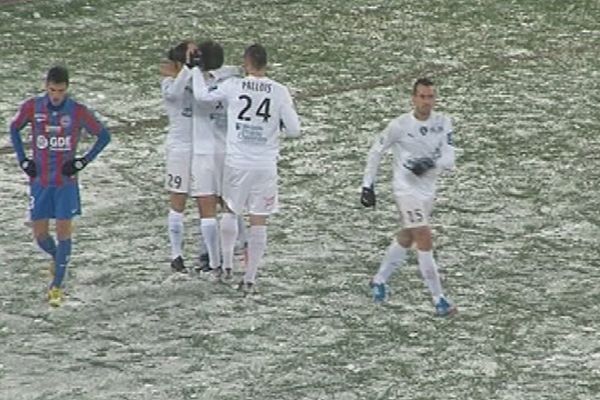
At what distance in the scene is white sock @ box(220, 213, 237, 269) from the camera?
41.6 feet

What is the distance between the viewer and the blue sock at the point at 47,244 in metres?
12.5

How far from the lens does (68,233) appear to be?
12.4m

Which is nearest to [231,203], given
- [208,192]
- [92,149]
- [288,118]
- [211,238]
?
[208,192]

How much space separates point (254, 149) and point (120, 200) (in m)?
3.29

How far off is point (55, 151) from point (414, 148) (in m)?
2.79

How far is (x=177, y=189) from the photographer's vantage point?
42.9 ft

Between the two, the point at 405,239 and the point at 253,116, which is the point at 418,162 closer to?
the point at 405,239

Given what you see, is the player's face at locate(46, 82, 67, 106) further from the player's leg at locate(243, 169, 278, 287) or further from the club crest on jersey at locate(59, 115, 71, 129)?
the player's leg at locate(243, 169, 278, 287)

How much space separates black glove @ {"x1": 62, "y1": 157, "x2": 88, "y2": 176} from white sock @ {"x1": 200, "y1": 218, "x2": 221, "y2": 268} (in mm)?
1284

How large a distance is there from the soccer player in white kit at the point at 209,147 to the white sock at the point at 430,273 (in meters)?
1.82

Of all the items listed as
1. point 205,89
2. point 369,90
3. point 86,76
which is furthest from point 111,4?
point 205,89

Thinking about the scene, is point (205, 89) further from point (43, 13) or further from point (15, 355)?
point (43, 13)

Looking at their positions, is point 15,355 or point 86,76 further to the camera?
point 86,76

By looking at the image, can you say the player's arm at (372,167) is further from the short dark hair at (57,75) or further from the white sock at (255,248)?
the short dark hair at (57,75)
